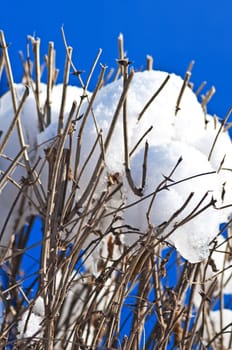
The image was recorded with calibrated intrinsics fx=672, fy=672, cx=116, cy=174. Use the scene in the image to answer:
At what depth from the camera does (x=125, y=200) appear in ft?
4.02

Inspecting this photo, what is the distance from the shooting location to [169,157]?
117 cm

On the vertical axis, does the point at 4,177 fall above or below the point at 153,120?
below

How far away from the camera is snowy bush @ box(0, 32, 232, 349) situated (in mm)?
988

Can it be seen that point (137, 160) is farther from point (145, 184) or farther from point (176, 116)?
point (176, 116)

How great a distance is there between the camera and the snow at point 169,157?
1.14 meters

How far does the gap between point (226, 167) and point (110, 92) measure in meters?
0.27

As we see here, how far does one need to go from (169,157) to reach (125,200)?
120 mm

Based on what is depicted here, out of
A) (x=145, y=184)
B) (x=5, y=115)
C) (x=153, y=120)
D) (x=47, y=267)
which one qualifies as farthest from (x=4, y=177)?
(x=5, y=115)

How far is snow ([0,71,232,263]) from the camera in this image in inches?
44.9

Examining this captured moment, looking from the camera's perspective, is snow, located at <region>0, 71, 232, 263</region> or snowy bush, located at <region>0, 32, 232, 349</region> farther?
snow, located at <region>0, 71, 232, 263</region>

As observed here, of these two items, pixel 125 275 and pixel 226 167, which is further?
pixel 226 167

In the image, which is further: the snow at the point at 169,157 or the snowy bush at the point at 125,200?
the snow at the point at 169,157

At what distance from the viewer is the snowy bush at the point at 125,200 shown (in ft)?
3.24

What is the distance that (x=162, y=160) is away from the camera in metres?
1.17
